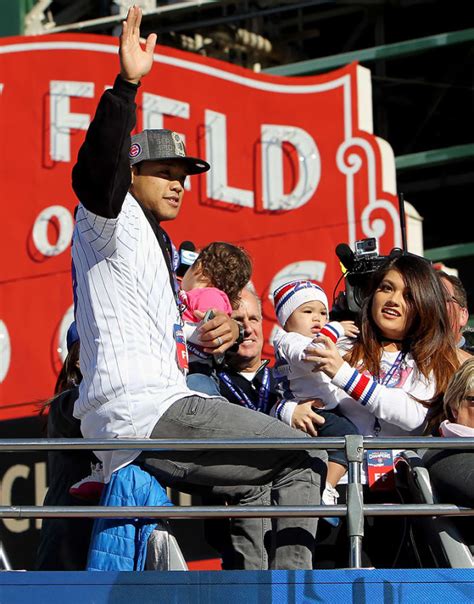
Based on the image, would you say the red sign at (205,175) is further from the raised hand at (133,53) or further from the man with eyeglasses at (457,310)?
the raised hand at (133,53)

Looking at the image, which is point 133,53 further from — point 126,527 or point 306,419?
point 306,419

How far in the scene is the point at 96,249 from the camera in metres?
4.91

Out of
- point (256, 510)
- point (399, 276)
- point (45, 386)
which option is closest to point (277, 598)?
point (256, 510)

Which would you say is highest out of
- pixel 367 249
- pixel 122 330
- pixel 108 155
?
pixel 108 155

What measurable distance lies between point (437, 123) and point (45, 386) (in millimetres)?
9101

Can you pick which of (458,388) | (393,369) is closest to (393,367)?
(393,369)

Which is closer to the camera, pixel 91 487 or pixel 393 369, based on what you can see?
pixel 91 487

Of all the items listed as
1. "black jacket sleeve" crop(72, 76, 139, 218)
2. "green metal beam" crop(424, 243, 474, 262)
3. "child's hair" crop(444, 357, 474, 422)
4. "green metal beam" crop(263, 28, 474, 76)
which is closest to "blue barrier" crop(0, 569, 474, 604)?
"child's hair" crop(444, 357, 474, 422)

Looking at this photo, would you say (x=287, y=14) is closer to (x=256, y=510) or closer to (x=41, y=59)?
(x=41, y=59)

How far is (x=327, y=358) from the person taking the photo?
5609 mm

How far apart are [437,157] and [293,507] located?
1221cm

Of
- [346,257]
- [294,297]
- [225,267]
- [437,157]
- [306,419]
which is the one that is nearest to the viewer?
[306,419]

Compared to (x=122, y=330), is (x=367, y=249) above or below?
above

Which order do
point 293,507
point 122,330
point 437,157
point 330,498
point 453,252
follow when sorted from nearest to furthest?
point 293,507, point 122,330, point 330,498, point 453,252, point 437,157
